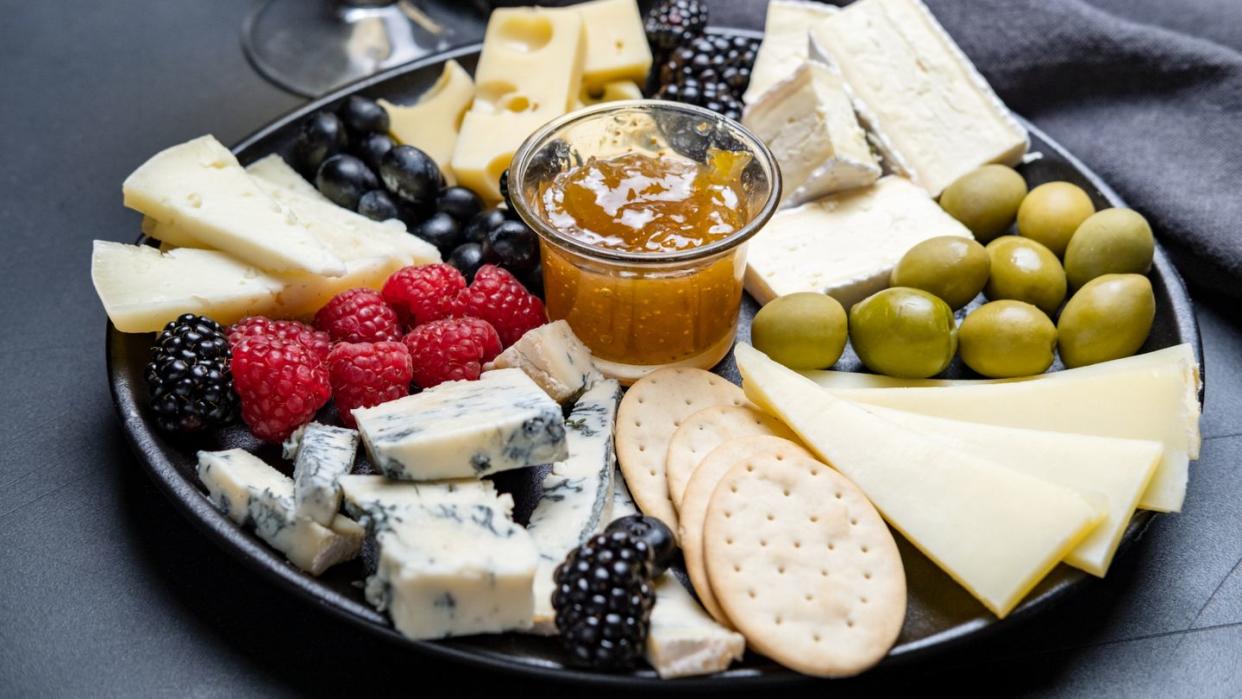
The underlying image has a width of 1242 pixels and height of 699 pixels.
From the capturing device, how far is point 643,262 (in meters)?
1.82

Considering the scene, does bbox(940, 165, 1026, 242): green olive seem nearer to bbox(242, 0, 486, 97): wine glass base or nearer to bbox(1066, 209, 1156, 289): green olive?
bbox(1066, 209, 1156, 289): green olive

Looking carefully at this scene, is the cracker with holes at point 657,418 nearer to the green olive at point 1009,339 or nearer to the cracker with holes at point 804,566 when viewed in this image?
the cracker with holes at point 804,566

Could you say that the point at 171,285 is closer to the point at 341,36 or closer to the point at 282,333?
the point at 282,333

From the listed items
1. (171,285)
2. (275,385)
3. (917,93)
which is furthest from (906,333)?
(171,285)

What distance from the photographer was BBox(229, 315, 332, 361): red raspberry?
1.89 metres

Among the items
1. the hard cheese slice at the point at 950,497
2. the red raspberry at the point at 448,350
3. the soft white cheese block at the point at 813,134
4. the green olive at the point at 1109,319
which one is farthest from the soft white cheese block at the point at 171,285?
the green olive at the point at 1109,319

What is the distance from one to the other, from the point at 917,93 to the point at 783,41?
0.33 metres

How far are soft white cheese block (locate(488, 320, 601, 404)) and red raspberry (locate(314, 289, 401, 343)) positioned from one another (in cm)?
22

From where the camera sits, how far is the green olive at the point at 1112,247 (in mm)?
2043

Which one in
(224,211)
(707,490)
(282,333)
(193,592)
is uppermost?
(224,211)

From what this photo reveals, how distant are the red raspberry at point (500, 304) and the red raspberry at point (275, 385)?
1.00ft

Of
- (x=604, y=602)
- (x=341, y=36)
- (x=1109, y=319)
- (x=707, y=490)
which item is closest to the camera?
(x=604, y=602)

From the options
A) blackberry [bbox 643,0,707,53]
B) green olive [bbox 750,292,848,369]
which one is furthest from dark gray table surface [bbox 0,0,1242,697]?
blackberry [bbox 643,0,707,53]

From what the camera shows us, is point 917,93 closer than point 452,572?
No
